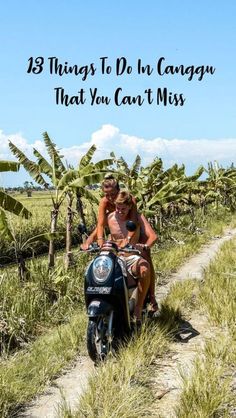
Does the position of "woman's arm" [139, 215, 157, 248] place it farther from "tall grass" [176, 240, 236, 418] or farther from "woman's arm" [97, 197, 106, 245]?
"tall grass" [176, 240, 236, 418]

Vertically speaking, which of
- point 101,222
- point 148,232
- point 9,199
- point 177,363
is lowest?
point 177,363

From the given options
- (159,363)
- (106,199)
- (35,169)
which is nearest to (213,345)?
(159,363)

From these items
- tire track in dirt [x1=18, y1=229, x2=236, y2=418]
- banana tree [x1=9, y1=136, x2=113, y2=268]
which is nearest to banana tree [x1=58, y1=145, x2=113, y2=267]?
banana tree [x1=9, y1=136, x2=113, y2=268]

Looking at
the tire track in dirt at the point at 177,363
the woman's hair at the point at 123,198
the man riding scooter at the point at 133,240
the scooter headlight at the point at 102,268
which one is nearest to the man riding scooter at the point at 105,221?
the man riding scooter at the point at 133,240

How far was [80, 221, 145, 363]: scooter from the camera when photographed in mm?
5379

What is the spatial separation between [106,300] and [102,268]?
0.37 meters

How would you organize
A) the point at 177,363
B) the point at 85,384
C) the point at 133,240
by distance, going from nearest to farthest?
the point at 85,384 < the point at 177,363 < the point at 133,240

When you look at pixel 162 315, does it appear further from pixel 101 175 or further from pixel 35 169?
pixel 35 169

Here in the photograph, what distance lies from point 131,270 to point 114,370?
5.12 ft

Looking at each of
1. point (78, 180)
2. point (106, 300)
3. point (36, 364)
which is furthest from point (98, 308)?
point (78, 180)

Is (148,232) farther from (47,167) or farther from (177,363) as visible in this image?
(47,167)

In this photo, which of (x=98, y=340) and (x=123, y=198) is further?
(x=123, y=198)

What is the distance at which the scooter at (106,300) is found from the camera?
5379mm

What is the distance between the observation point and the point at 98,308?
17.6 feet
